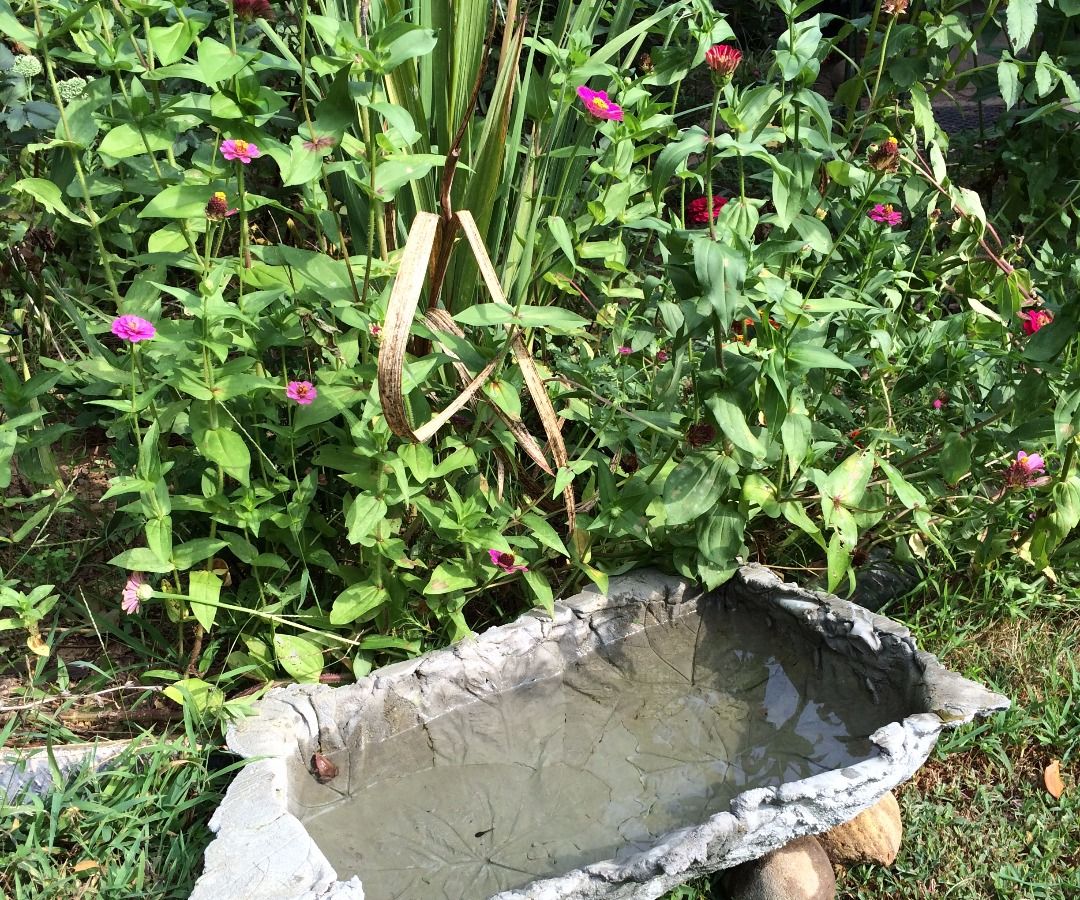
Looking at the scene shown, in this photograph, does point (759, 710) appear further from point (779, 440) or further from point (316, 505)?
point (316, 505)

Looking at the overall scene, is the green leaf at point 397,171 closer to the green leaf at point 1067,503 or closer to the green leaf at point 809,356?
the green leaf at point 809,356

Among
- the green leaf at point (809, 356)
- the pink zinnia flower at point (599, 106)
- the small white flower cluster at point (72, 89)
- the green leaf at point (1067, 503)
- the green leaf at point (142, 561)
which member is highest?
the pink zinnia flower at point (599, 106)

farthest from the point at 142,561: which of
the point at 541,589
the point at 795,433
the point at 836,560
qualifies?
the point at 836,560

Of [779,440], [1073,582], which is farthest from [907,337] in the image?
[1073,582]

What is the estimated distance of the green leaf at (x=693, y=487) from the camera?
7.77 ft

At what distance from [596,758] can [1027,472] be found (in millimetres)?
1179

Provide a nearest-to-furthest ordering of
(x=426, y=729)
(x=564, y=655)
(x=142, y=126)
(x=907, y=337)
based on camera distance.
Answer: (x=142, y=126), (x=426, y=729), (x=564, y=655), (x=907, y=337)

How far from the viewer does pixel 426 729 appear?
7.74 ft

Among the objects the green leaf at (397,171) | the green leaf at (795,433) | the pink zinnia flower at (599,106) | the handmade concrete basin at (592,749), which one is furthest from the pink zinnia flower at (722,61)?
the handmade concrete basin at (592,749)

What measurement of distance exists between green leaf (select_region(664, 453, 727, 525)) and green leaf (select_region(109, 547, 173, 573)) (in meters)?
1.07

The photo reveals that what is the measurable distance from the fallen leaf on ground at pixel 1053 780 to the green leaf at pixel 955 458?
67 centimetres

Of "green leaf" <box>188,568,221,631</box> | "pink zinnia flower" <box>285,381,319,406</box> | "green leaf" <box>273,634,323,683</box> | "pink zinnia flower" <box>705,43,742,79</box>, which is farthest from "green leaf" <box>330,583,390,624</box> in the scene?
"pink zinnia flower" <box>705,43,742,79</box>

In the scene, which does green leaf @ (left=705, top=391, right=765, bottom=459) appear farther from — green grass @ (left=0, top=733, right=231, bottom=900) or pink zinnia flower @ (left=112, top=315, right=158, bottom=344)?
green grass @ (left=0, top=733, right=231, bottom=900)

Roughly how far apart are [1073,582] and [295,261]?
7.13 feet
